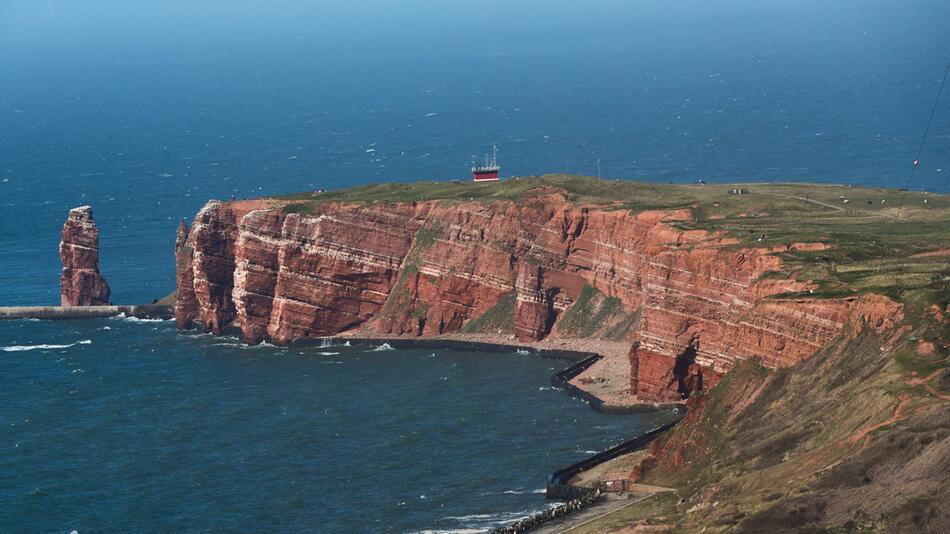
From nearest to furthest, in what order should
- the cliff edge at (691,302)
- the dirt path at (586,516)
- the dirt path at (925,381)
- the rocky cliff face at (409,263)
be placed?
the cliff edge at (691,302) < the dirt path at (925,381) < the dirt path at (586,516) < the rocky cliff face at (409,263)

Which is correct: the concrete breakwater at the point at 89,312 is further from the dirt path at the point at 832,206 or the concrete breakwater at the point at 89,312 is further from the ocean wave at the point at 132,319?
the dirt path at the point at 832,206

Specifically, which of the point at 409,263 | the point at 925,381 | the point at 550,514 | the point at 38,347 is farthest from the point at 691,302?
the point at 38,347

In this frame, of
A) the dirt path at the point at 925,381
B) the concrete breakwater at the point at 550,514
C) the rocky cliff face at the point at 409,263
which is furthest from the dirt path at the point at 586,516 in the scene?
the rocky cliff face at the point at 409,263

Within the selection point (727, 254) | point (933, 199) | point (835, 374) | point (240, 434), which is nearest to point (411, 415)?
point (240, 434)

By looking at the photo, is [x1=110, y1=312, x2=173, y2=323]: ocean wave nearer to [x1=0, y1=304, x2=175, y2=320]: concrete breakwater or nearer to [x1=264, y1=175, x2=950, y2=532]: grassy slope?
[x1=0, y1=304, x2=175, y2=320]: concrete breakwater

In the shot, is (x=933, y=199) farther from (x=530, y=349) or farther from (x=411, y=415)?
(x=411, y=415)

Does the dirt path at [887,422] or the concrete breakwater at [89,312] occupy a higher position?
the concrete breakwater at [89,312]
